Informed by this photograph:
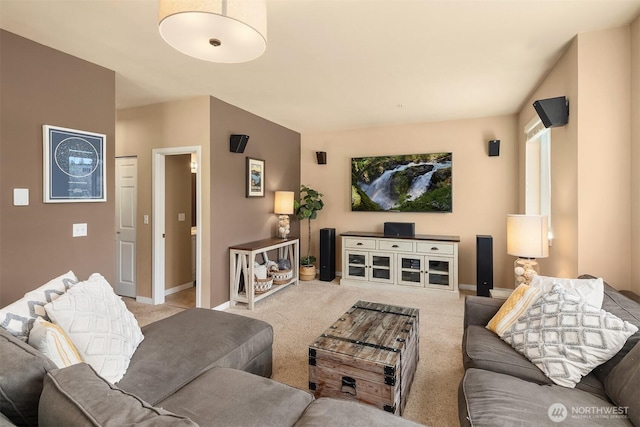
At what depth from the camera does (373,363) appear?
1.74m

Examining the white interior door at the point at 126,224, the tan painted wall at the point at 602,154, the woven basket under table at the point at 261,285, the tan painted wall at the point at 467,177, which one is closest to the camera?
the tan painted wall at the point at 602,154

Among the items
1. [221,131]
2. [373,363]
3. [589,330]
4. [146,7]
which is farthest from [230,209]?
[589,330]

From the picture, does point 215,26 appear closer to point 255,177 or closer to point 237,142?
point 237,142

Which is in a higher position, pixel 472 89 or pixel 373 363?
pixel 472 89

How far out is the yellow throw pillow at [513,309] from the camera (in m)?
1.90

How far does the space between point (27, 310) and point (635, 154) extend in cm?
368

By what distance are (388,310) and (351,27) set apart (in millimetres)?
2157

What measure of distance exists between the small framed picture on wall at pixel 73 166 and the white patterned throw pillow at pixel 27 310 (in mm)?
1270

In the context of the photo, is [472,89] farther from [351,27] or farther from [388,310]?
[388,310]

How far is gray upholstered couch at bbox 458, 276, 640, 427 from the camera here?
1249 millimetres

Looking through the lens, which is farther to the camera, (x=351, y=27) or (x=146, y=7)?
(x=351, y=27)

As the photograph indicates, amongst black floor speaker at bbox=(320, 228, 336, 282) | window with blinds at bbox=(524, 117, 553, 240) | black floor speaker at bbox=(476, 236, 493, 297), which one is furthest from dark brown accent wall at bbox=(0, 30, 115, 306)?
window with blinds at bbox=(524, 117, 553, 240)

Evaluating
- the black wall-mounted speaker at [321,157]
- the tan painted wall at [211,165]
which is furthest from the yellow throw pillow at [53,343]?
the black wall-mounted speaker at [321,157]

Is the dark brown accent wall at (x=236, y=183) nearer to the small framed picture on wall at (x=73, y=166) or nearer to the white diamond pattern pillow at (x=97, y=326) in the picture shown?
the small framed picture on wall at (x=73, y=166)
